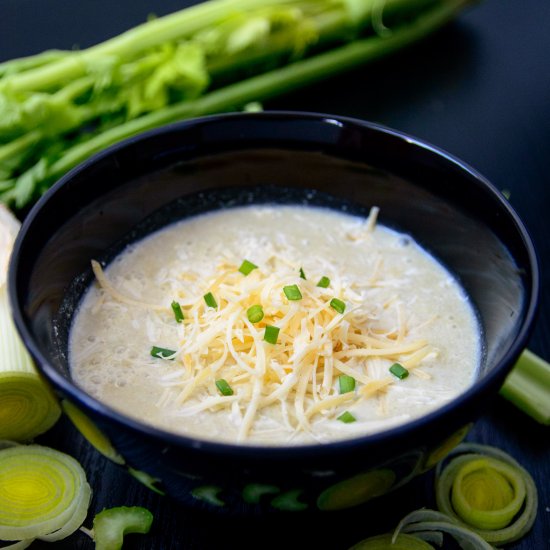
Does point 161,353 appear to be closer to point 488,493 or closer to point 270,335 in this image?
point 270,335

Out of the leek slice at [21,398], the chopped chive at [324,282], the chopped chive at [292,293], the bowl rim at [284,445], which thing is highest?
the bowl rim at [284,445]

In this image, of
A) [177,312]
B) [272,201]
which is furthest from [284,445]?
[272,201]

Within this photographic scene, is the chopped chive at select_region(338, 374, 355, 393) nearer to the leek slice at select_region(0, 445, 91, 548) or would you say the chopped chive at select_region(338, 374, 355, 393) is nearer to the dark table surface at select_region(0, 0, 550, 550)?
the dark table surface at select_region(0, 0, 550, 550)

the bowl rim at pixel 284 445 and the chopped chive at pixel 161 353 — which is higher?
the bowl rim at pixel 284 445

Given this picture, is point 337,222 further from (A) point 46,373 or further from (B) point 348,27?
(B) point 348,27

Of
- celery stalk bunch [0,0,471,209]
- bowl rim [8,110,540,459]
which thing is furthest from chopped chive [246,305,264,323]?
celery stalk bunch [0,0,471,209]

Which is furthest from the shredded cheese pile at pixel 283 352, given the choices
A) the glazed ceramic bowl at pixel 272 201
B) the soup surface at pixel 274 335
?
the glazed ceramic bowl at pixel 272 201

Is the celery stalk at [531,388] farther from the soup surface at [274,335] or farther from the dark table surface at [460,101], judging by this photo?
the soup surface at [274,335]
